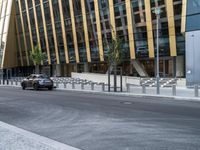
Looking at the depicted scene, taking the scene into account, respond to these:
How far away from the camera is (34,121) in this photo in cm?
1210

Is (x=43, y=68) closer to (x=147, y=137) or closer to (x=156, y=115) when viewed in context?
(x=156, y=115)

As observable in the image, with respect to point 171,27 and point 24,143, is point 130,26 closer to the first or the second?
point 171,27

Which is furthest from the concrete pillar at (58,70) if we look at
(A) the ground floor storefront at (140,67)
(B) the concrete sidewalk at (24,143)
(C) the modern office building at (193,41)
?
(B) the concrete sidewalk at (24,143)

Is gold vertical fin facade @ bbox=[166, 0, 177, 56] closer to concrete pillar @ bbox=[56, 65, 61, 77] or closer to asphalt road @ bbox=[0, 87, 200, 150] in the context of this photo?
asphalt road @ bbox=[0, 87, 200, 150]

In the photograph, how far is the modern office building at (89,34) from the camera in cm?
4025

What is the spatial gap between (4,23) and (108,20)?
111 feet

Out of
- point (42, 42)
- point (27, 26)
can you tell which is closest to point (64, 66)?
point (42, 42)

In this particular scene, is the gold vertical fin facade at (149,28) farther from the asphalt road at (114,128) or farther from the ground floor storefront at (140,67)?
the asphalt road at (114,128)

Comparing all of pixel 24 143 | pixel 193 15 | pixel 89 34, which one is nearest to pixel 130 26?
pixel 89 34

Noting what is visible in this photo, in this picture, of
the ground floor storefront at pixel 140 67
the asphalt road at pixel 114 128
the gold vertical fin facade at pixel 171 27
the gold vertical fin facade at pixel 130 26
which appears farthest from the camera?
the gold vertical fin facade at pixel 130 26

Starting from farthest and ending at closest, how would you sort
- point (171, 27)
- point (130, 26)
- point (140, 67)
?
point (140, 67)
point (130, 26)
point (171, 27)

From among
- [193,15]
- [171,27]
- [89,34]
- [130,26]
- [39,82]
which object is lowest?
[39,82]

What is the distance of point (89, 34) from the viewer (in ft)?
167

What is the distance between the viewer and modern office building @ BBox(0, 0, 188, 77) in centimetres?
4025
